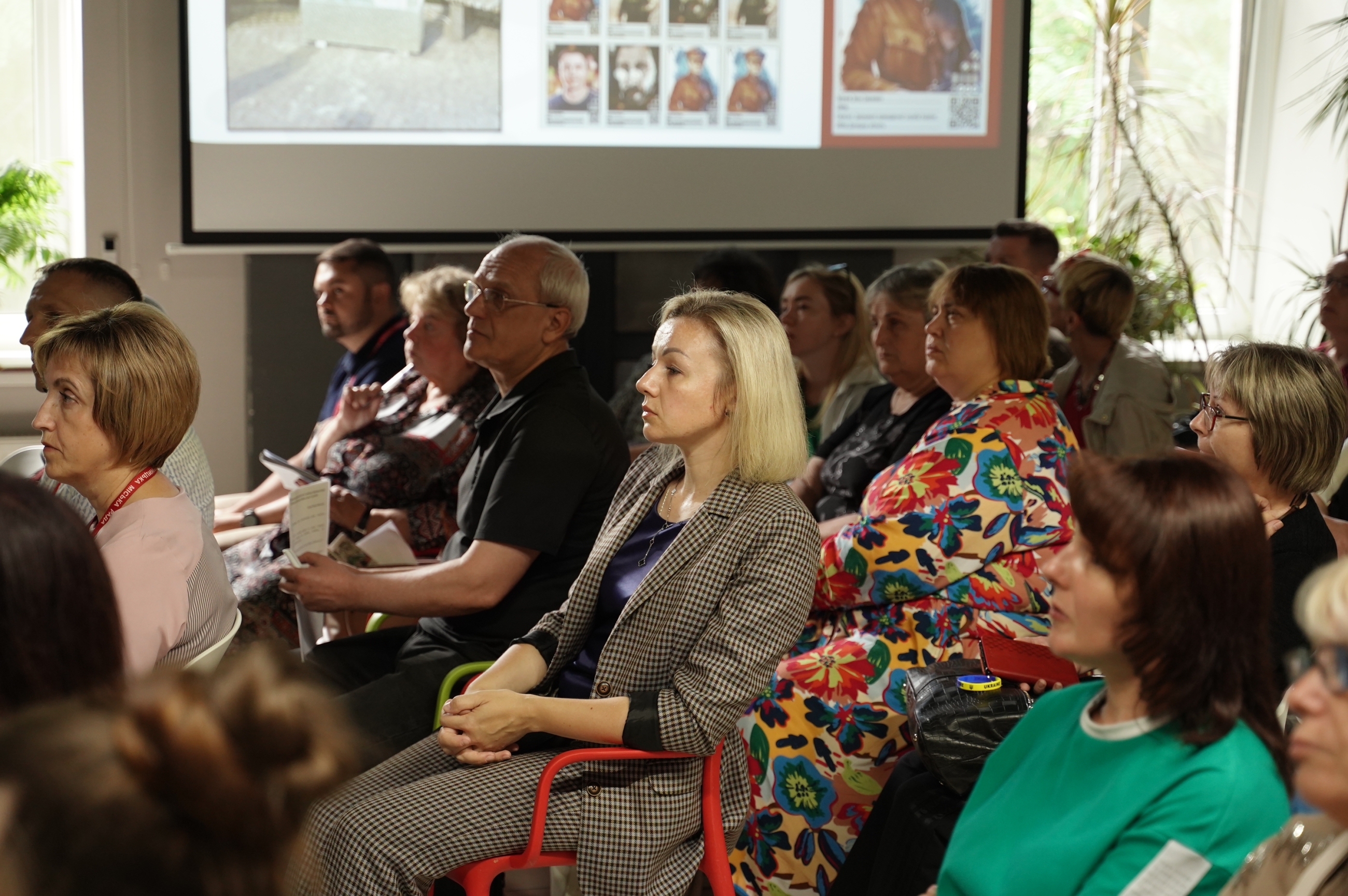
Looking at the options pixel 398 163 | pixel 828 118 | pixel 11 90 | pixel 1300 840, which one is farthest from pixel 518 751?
pixel 11 90

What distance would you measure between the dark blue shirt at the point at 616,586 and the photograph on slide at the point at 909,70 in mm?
3614

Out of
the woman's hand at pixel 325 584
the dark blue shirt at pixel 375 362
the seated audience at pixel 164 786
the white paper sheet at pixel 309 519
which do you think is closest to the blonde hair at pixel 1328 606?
the seated audience at pixel 164 786

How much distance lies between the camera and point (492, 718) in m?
2.03

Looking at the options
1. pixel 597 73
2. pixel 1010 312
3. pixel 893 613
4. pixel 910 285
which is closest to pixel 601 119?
pixel 597 73

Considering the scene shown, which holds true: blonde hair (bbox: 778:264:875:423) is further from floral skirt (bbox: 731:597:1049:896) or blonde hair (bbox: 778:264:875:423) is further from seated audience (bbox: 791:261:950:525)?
floral skirt (bbox: 731:597:1049:896)

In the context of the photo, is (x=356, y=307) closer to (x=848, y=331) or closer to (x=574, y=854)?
(x=848, y=331)

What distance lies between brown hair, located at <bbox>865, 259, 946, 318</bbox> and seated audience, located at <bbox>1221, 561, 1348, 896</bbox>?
236cm

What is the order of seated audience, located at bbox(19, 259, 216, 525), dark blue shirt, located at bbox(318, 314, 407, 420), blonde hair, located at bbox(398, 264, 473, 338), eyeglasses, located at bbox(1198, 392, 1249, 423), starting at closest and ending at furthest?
eyeglasses, located at bbox(1198, 392, 1249, 423), seated audience, located at bbox(19, 259, 216, 525), blonde hair, located at bbox(398, 264, 473, 338), dark blue shirt, located at bbox(318, 314, 407, 420)

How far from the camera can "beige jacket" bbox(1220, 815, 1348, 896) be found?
3.77ft

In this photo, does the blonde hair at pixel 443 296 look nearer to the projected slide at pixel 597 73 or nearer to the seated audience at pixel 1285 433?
the projected slide at pixel 597 73

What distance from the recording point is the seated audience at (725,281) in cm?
432

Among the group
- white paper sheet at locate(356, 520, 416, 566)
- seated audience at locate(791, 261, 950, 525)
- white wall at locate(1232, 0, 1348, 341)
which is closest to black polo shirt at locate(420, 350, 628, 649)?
white paper sheet at locate(356, 520, 416, 566)

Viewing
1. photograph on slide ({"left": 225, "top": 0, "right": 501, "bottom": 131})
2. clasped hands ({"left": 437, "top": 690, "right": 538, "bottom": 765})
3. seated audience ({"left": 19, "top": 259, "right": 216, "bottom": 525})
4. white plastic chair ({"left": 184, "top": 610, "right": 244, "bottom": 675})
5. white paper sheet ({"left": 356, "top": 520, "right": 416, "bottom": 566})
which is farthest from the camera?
photograph on slide ({"left": 225, "top": 0, "right": 501, "bottom": 131})

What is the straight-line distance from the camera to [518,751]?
2230 millimetres
